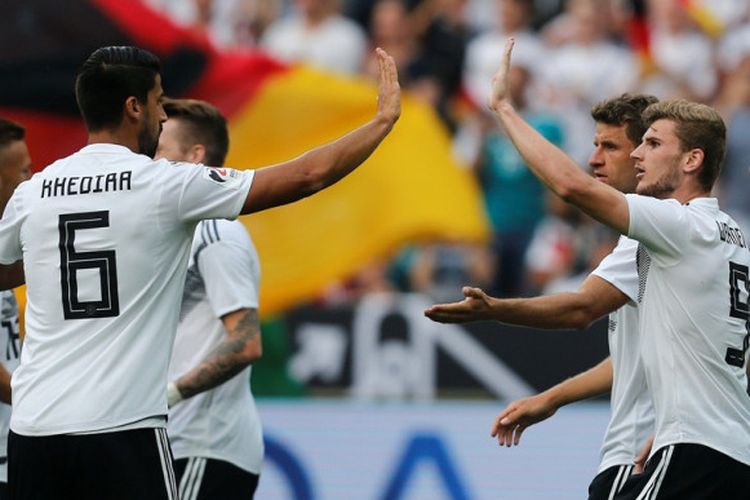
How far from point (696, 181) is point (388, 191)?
25.5 feet

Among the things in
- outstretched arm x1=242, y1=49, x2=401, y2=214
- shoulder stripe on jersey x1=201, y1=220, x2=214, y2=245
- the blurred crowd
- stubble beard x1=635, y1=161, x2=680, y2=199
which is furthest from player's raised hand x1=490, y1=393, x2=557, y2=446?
the blurred crowd

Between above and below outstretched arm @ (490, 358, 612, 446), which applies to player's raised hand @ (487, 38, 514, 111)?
above

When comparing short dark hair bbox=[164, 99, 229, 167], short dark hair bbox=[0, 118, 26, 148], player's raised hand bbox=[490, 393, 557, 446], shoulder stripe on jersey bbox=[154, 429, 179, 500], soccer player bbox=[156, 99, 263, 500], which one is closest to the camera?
shoulder stripe on jersey bbox=[154, 429, 179, 500]

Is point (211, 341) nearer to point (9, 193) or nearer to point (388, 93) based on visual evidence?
point (9, 193)

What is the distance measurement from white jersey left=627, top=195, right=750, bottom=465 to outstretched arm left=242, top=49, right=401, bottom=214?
112cm

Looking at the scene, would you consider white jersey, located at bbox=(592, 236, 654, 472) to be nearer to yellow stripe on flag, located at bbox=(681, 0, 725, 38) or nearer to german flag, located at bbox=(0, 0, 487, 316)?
german flag, located at bbox=(0, 0, 487, 316)

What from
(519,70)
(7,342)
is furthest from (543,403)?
(519,70)

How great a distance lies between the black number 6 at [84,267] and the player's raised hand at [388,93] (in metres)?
1.09

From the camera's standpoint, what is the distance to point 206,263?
7.20 metres

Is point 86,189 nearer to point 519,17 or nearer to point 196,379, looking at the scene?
point 196,379

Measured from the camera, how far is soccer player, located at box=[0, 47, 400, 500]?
5.67m

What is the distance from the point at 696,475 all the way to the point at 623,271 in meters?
0.90

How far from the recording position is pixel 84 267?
18.8 feet

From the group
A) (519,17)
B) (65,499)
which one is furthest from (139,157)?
(519,17)
